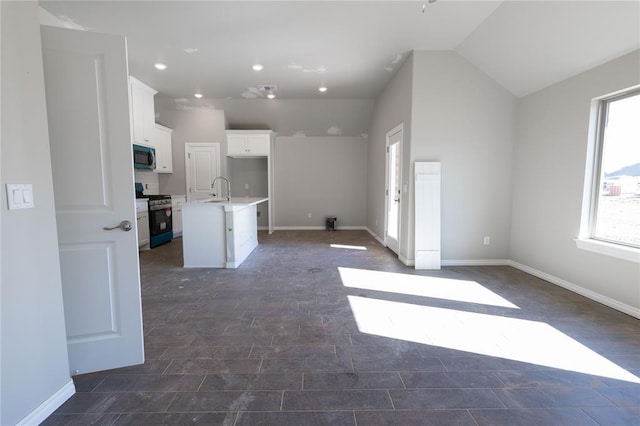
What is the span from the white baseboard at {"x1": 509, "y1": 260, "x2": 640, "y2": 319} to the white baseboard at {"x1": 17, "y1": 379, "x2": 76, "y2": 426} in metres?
4.46

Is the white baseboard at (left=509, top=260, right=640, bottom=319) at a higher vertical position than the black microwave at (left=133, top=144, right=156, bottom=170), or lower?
lower

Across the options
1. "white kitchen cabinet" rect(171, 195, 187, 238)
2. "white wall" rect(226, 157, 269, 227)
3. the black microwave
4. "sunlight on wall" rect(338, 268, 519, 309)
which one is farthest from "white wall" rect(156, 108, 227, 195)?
"sunlight on wall" rect(338, 268, 519, 309)

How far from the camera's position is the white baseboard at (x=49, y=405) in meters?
1.38

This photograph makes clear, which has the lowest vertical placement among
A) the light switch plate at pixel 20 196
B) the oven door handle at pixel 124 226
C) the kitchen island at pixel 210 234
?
the kitchen island at pixel 210 234

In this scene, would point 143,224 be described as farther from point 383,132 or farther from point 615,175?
point 615,175

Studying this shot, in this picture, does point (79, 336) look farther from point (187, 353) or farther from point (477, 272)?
point (477, 272)

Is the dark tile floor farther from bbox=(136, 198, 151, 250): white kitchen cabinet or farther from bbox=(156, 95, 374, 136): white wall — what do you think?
bbox=(156, 95, 374, 136): white wall

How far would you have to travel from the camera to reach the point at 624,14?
93.7 inches

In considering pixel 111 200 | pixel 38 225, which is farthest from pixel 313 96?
pixel 38 225

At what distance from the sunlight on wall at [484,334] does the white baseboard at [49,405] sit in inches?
77.3

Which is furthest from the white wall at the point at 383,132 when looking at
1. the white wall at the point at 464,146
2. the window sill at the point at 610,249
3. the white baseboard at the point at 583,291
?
the window sill at the point at 610,249

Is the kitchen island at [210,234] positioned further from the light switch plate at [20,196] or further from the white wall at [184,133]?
the white wall at [184,133]

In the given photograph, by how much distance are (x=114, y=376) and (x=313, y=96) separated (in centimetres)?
572

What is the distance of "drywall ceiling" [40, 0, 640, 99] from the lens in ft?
9.07
